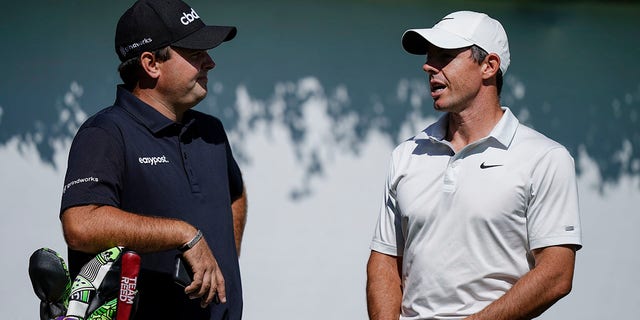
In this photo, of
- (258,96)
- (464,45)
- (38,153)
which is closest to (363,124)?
(258,96)

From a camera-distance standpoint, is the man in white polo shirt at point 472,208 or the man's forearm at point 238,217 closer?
the man in white polo shirt at point 472,208

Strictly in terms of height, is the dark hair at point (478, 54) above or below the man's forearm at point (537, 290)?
above

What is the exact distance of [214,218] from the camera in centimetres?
353

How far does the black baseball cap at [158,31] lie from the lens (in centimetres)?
354

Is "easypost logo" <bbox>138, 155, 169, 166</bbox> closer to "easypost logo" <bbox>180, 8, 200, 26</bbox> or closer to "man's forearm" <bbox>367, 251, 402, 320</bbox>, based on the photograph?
"easypost logo" <bbox>180, 8, 200, 26</bbox>

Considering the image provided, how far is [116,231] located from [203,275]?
0.30 m

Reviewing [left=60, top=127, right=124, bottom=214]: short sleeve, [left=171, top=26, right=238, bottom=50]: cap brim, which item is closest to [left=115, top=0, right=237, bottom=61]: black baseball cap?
[left=171, top=26, right=238, bottom=50]: cap brim

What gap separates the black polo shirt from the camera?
3.26 metres

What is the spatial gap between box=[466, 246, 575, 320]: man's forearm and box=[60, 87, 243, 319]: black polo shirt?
933mm

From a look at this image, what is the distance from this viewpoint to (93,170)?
3229 millimetres

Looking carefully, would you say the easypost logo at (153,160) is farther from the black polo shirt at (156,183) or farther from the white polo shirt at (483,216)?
the white polo shirt at (483,216)

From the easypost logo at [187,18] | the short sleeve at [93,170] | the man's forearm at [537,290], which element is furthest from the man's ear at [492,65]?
Result: the short sleeve at [93,170]

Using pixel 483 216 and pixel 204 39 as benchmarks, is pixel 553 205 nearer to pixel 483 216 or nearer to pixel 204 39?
pixel 483 216

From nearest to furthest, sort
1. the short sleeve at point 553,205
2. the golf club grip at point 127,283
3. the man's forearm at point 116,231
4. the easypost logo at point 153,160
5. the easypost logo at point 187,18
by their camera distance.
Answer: the golf club grip at point 127,283 → the man's forearm at point 116,231 → the short sleeve at point 553,205 → the easypost logo at point 153,160 → the easypost logo at point 187,18
